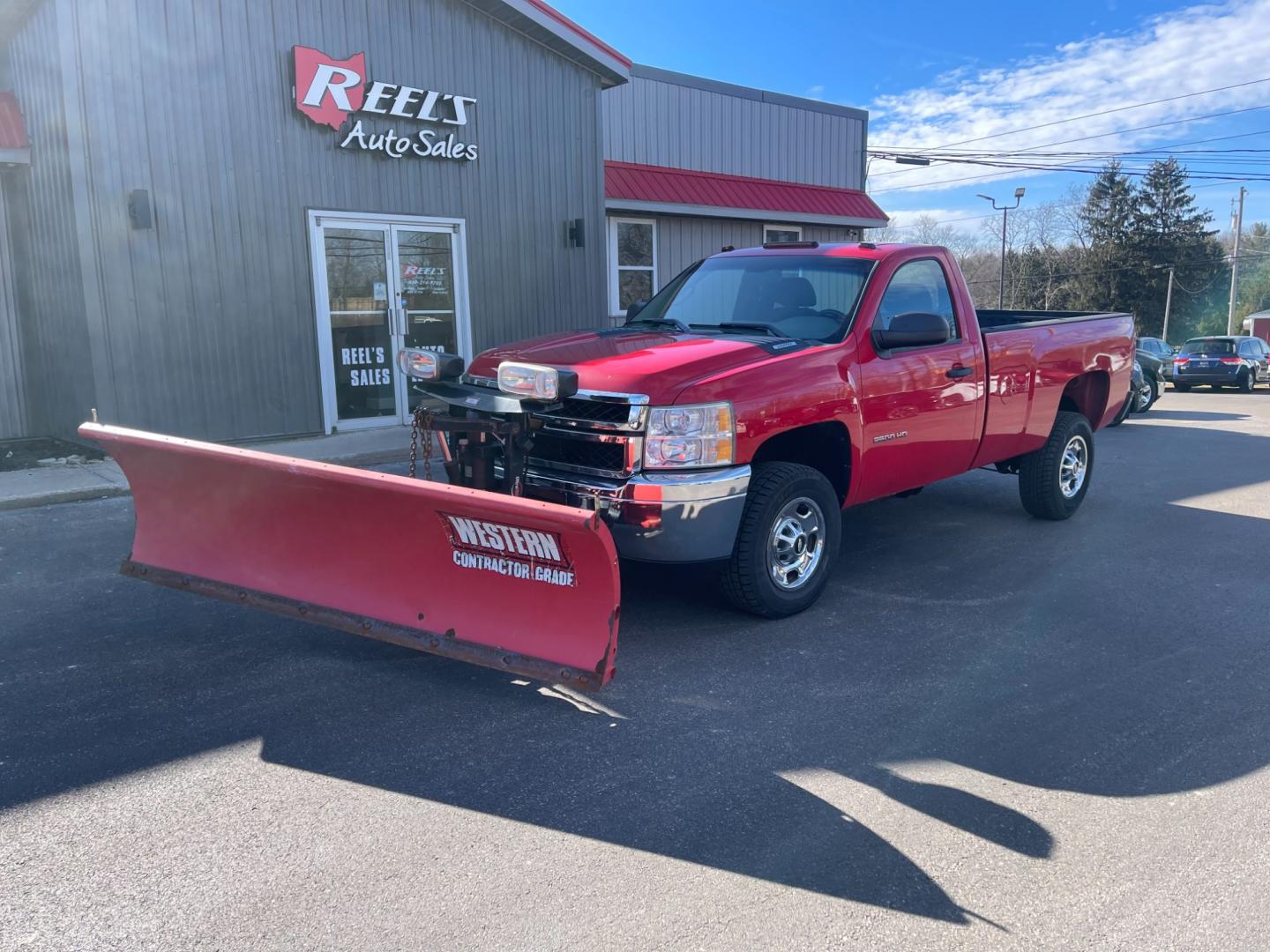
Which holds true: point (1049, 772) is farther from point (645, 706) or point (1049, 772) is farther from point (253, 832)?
point (253, 832)

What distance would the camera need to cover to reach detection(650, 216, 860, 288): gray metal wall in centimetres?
1595

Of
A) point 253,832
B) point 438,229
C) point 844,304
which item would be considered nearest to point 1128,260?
point 438,229

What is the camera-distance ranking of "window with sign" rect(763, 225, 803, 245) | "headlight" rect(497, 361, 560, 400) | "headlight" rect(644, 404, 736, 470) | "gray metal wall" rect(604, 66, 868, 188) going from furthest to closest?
1. "window with sign" rect(763, 225, 803, 245)
2. "gray metal wall" rect(604, 66, 868, 188)
3. "headlight" rect(644, 404, 736, 470)
4. "headlight" rect(497, 361, 560, 400)

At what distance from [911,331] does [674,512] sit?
6.61ft

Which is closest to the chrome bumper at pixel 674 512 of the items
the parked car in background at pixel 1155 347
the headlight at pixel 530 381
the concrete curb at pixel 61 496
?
the headlight at pixel 530 381

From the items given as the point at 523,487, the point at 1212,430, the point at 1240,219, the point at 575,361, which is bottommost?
the point at 1212,430

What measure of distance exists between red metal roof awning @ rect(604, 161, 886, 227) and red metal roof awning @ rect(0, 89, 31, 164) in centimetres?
740

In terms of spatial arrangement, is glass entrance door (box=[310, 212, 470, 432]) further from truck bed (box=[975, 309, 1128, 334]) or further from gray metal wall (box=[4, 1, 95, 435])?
truck bed (box=[975, 309, 1128, 334])

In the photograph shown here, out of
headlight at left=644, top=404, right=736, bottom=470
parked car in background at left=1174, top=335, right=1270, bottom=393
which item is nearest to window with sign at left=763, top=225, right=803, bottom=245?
headlight at left=644, top=404, right=736, bottom=470

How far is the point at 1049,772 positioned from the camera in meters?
3.65

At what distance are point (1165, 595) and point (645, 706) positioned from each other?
364 centimetres

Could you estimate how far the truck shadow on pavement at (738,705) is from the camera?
336 cm

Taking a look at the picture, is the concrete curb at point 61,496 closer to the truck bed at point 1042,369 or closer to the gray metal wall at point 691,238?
the truck bed at point 1042,369

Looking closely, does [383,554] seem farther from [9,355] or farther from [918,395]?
[9,355]
